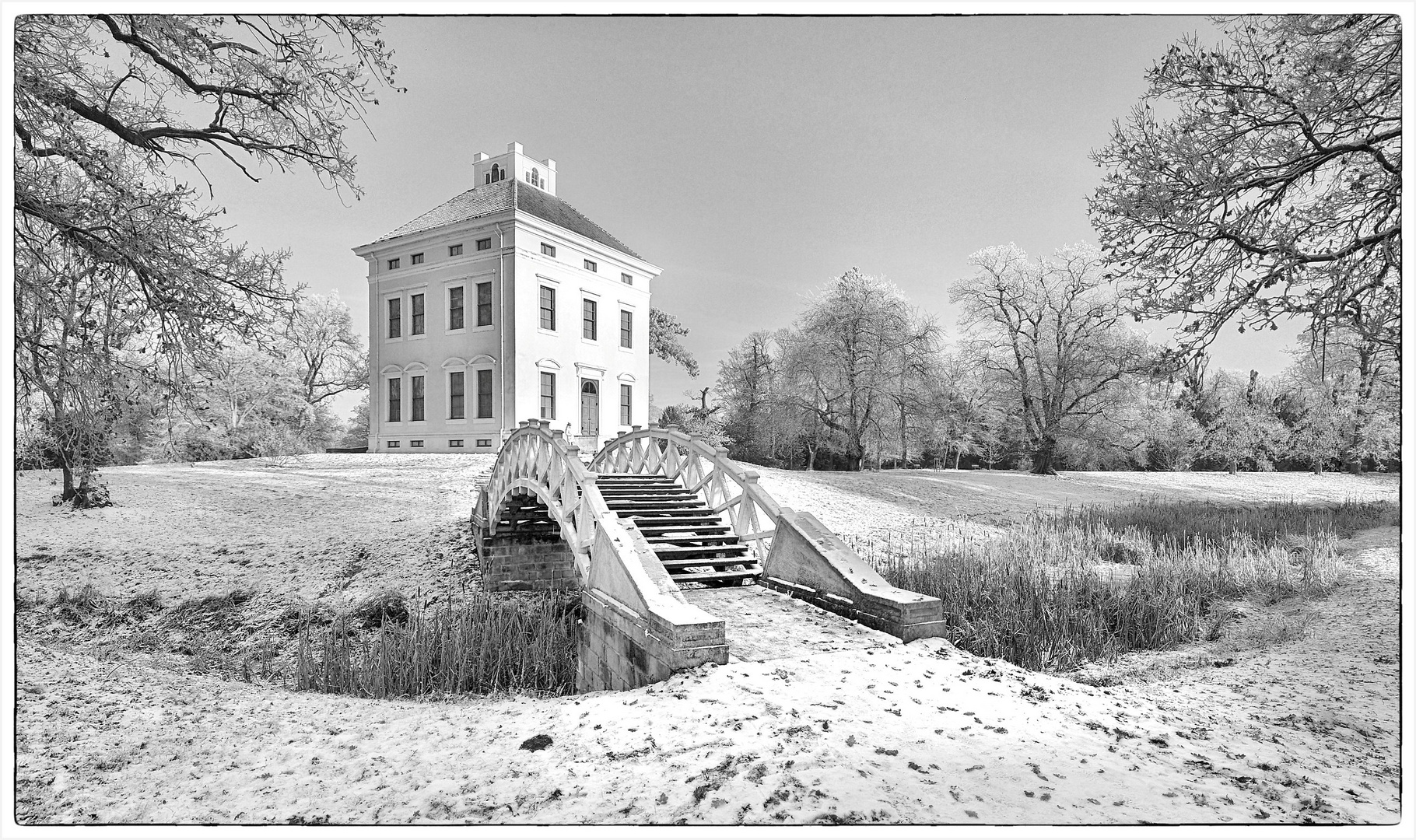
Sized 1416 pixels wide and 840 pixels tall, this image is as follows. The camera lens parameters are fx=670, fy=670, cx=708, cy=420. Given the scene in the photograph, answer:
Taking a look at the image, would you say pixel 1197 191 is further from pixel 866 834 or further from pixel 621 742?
pixel 621 742

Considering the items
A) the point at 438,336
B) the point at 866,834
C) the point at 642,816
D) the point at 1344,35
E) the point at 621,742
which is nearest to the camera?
the point at 866,834

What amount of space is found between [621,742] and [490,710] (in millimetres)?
1095

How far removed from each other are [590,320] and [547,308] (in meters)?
1.33

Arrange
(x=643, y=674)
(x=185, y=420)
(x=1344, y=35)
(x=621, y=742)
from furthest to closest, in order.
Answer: (x=185, y=420) → (x=643, y=674) → (x=1344, y=35) → (x=621, y=742)

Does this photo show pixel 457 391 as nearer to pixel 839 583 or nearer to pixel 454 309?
pixel 454 309

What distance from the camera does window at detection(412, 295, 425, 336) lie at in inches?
567

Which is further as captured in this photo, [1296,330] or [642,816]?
[1296,330]

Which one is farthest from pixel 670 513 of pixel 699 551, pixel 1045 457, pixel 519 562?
pixel 1045 457

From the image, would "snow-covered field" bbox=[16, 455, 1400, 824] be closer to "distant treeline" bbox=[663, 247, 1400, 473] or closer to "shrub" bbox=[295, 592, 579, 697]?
"shrub" bbox=[295, 592, 579, 697]

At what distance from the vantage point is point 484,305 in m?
14.0

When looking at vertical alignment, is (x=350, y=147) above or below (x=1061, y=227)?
above

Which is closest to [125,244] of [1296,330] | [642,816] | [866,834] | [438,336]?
[642,816]

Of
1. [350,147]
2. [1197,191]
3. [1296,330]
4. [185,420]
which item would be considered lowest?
[185,420]

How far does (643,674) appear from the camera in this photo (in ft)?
12.7
